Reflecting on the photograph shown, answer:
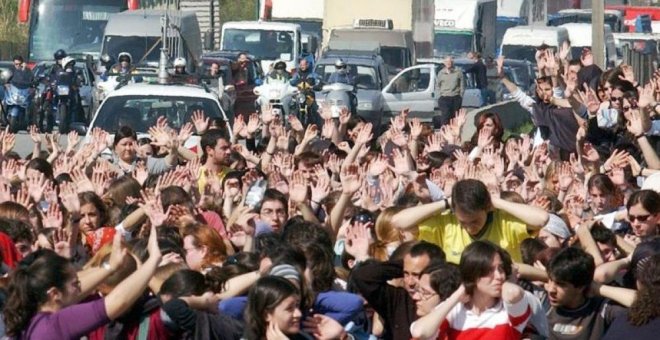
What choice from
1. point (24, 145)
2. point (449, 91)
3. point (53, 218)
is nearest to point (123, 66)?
point (449, 91)

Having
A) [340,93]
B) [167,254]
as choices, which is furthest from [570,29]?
[167,254]

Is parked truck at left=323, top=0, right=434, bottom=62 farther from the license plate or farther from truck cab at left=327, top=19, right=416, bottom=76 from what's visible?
the license plate

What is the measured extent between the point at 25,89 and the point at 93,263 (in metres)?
26.2

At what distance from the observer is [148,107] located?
20984mm

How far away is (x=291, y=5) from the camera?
172 ft

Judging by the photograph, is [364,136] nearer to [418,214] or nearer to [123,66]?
[418,214]

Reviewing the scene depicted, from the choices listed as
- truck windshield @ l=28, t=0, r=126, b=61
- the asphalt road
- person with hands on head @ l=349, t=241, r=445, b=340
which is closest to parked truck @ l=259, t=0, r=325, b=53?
truck windshield @ l=28, t=0, r=126, b=61

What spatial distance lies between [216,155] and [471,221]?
4.81m

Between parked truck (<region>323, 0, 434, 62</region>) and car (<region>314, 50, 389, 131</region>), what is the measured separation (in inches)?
303


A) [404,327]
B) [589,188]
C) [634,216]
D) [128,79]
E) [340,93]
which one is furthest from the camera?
[340,93]

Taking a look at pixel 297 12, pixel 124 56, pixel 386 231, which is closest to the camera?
pixel 386 231

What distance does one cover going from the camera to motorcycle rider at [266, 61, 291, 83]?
114ft

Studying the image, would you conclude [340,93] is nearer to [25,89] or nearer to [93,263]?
[25,89]

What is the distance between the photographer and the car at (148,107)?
20.6 metres
